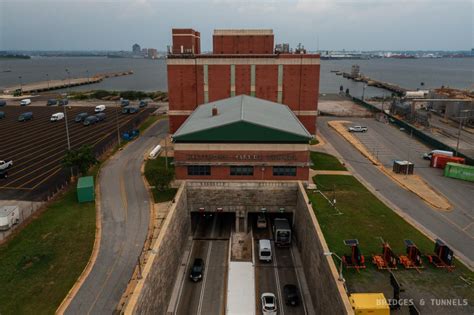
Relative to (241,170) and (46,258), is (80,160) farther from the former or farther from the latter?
(241,170)

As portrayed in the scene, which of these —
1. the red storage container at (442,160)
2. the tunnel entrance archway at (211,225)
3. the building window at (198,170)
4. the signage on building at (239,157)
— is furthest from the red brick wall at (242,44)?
the red storage container at (442,160)

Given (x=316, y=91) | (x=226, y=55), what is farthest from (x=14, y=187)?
(x=316, y=91)

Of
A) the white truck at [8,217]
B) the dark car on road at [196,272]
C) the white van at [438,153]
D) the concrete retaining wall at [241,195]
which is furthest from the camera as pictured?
A: the white van at [438,153]

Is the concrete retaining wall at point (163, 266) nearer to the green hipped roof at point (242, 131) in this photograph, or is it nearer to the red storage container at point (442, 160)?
the green hipped roof at point (242, 131)

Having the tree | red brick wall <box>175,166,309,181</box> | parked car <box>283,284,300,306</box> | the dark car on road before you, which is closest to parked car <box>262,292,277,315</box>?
parked car <box>283,284,300,306</box>

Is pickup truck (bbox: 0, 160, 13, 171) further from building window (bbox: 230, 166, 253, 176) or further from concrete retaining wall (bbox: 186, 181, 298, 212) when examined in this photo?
building window (bbox: 230, 166, 253, 176)

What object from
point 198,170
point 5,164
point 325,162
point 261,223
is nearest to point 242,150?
point 198,170
